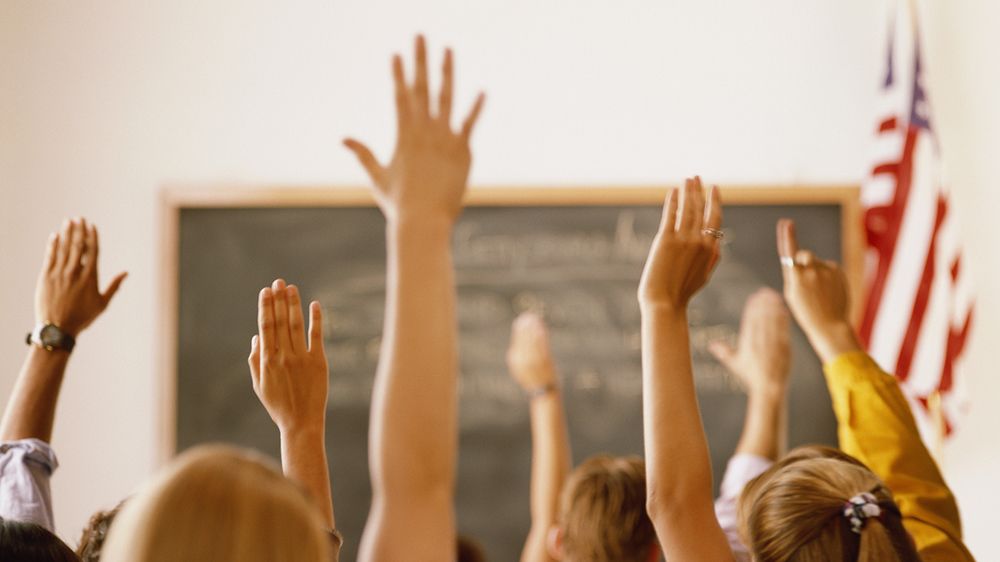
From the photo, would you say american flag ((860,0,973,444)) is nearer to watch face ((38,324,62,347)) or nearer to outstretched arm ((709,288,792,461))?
outstretched arm ((709,288,792,461))

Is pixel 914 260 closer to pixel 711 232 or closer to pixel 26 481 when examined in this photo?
pixel 711 232

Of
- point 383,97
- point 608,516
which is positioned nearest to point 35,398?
point 608,516

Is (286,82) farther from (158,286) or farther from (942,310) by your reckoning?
(942,310)

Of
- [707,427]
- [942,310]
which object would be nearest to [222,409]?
[707,427]

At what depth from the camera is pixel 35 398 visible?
1.47 metres

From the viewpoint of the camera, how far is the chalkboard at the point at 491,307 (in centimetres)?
313

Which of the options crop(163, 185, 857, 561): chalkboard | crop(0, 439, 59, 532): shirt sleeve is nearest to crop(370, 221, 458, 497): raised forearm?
crop(0, 439, 59, 532): shirt sleeve

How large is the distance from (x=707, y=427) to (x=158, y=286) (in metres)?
1.77

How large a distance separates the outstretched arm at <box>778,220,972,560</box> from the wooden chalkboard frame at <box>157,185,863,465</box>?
61.4 inches

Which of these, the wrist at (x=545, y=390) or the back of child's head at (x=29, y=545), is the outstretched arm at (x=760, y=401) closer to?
the wrist at (x=545, y=390)

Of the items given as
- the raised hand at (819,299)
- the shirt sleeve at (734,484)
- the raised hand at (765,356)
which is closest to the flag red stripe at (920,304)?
the raised hand at (765,356)

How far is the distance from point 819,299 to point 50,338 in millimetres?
1185

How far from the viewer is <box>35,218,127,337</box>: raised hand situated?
1.56 meters

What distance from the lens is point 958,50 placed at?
3.23 meters
